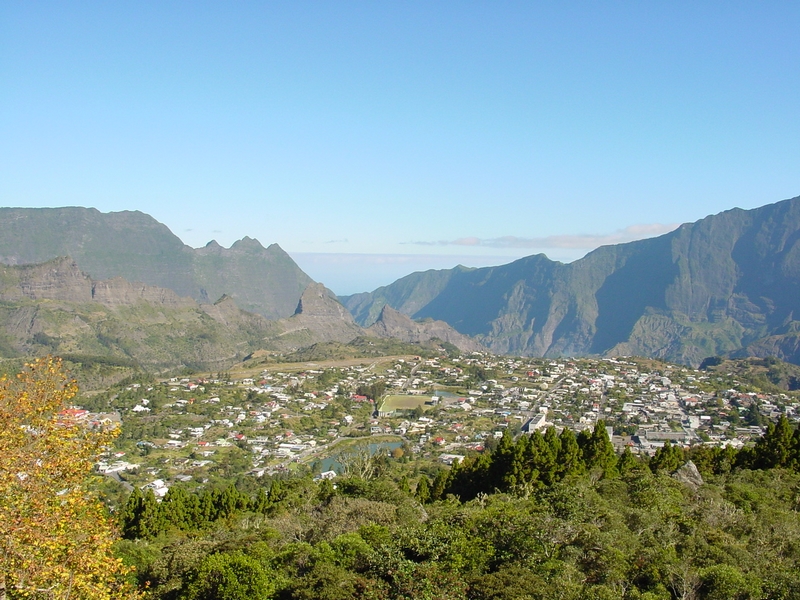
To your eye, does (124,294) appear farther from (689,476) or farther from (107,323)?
(689,476)

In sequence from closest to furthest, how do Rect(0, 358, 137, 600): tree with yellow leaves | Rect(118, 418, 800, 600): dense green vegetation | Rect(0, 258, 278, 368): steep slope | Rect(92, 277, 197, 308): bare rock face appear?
Rect(0, 358, 137, 600): tree with yellow leaves < Rect(118, 418, 800, 600): dense green vegetation < Rect(0, 258, 278, 368): steep slope < Rect(92, 277, 197, 308): bare rock face

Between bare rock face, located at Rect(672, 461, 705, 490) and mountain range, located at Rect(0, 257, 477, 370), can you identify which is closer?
bare rock face, located at Rect(672, 461, 705, 490)

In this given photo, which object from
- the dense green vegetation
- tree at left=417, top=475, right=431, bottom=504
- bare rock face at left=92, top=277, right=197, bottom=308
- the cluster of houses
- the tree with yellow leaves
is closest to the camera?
the tree with yellow leaves

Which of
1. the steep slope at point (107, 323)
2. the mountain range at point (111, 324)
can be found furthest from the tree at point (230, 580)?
the steep slope at point (107, 323)

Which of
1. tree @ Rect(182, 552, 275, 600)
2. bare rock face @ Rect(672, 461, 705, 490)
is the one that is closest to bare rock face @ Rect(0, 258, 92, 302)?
bare rock face @ Rect(672, 461, 705, 490)

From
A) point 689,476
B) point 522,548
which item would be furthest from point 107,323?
point 522,548

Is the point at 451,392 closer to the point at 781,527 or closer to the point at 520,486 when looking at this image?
the point at 520,486

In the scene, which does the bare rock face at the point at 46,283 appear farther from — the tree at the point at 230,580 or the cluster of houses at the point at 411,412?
the tree at the point at 230,580

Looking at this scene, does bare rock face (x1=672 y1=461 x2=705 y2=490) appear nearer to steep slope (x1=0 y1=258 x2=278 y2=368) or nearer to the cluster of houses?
the cluster of houses
